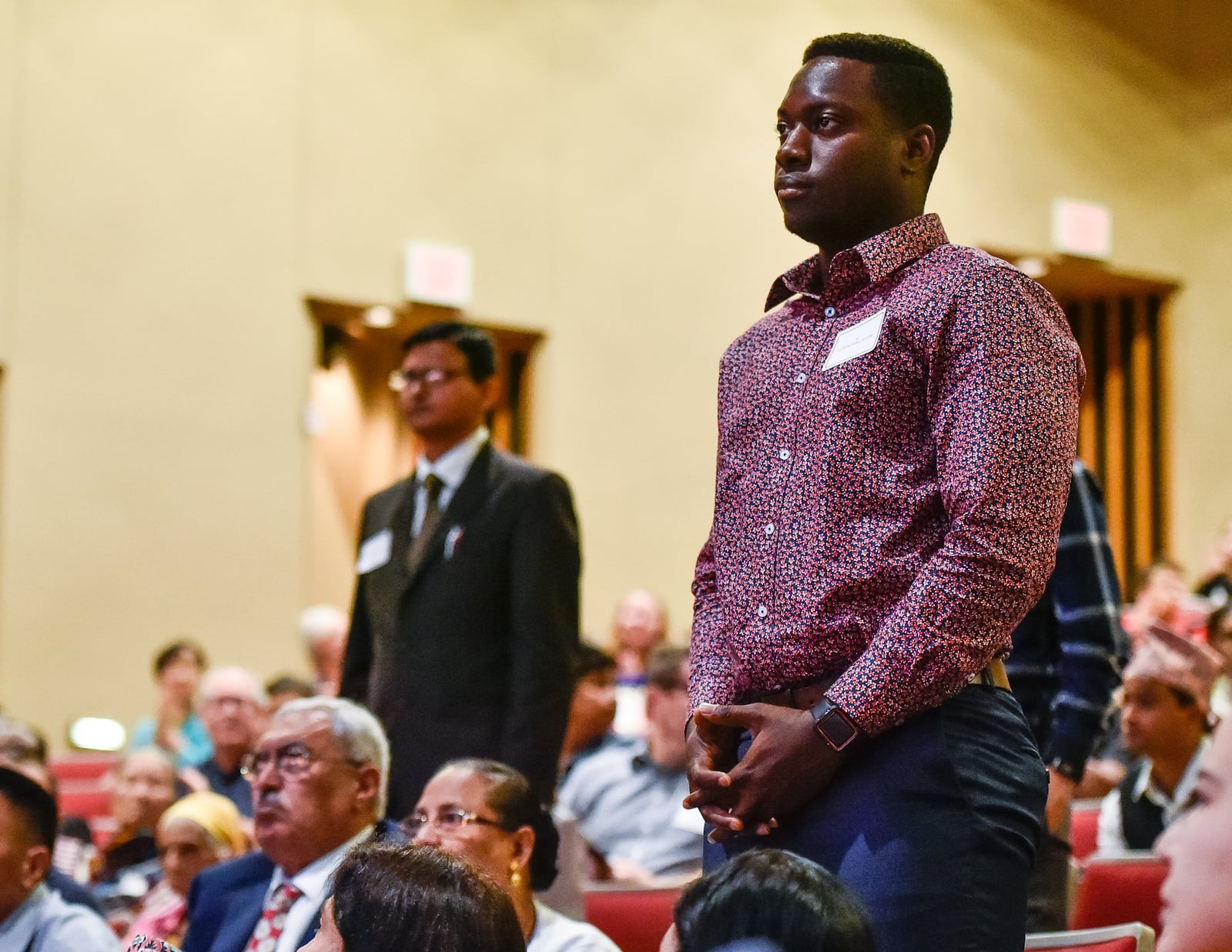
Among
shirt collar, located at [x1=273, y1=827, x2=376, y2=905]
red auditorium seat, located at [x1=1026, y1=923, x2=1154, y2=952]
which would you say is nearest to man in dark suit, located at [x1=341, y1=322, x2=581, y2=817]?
shirt collar, located at [x1=273, y1=827, x2=376, y2=905]

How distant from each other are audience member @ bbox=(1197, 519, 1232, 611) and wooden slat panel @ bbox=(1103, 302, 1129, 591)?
9.72 feet

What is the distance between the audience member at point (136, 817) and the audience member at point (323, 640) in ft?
4.88

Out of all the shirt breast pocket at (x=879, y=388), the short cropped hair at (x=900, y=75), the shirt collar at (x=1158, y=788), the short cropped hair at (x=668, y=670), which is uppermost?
the short cropped hair at (x=900, y=75)

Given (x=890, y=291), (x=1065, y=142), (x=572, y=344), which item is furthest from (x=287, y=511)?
(x=890, y=291)

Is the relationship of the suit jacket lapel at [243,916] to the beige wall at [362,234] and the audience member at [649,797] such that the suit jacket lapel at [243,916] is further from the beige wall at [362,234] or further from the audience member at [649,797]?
the beige wall at [362,234]

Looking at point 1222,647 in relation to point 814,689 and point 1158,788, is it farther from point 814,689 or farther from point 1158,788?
point 814,689

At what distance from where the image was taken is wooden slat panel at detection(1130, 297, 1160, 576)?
30.1ft

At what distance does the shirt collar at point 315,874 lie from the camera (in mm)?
2730

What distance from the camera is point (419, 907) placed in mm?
1426

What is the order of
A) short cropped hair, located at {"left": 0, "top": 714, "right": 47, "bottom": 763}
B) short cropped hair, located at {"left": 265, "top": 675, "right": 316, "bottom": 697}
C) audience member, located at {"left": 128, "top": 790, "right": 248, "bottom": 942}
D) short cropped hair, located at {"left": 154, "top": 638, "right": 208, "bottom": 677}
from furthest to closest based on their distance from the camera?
1. short cropped hair, located at {"left": 154, "top": 638, "right": 208, "bottom": 677}
2. short cropped hair, located at {"left": 265, "top": 675, "right": 316, "bottom": 697}
3. short cropped hair, located at {"left": 0, "top": 714, "right": 47, "bottom": 763}
4. audience member, located at {"left": 128, "top": 790, "right": 248, "bottom": 942}

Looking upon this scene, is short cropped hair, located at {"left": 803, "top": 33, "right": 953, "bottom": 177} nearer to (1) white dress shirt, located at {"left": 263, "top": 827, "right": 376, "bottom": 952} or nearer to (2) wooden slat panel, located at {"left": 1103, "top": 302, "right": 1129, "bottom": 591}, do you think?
(1) white dress shirt, located at {"left": 263, "top": 827, "right": 376, "bottom": 952}

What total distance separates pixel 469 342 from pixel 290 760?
3.02 feet

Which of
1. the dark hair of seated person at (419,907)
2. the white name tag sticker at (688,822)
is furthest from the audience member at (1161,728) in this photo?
the dark hair of seated person at (419,907)

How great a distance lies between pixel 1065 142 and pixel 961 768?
26.4ft
